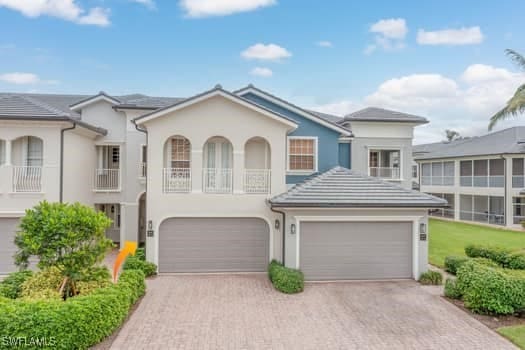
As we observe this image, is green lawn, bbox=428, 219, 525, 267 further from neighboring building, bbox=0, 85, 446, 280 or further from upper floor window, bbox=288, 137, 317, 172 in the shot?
upper floor window, bbox=288, 137, 317, 172

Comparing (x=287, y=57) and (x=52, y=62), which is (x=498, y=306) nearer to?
(x=287, y=57)

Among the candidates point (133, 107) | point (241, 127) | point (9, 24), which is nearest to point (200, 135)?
point (241, 127)

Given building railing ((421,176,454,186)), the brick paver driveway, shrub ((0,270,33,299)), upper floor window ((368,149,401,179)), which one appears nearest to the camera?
the brick paver driveway

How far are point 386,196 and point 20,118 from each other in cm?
1481

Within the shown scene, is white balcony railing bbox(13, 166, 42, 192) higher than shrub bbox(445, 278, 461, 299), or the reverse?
white balcony railing bbox(13, 166, 42, 192)

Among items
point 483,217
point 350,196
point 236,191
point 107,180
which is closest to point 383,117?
point 350,196

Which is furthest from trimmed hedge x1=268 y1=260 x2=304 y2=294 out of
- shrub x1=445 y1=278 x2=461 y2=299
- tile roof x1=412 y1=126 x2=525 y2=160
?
tile roof x1=412 y1=126 x2=525 y2=160

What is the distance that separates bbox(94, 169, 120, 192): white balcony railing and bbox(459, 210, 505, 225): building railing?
31013 mm

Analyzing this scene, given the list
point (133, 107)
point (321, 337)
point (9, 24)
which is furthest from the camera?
point (9, 24)

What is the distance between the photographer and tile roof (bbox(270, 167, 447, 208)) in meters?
11.9

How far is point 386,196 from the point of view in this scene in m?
12.3

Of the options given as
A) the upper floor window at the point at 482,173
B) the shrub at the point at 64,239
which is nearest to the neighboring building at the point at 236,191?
the shrub at the point at 64,239

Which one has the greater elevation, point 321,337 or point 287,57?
point 287,57

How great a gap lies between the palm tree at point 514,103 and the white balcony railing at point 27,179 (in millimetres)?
21805
